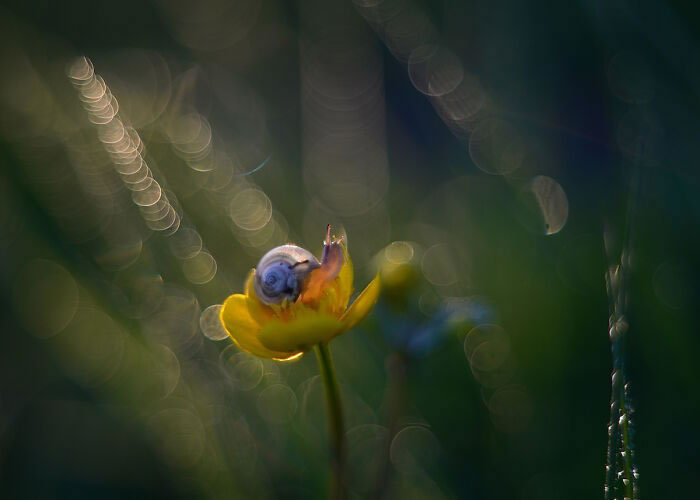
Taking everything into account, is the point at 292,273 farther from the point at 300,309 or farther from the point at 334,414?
the point at 334,414

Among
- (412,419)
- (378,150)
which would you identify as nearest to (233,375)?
(412,419)

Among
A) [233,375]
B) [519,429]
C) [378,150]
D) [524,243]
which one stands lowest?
[519,429]

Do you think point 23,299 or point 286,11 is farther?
point 286,11

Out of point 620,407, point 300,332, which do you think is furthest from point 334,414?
point 620,407

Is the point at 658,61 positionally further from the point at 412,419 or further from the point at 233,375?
the point at 233,375

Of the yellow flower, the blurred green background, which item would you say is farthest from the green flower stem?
the blurred green background

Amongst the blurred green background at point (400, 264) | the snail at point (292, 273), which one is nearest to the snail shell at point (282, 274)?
the snail at point (292, 273)

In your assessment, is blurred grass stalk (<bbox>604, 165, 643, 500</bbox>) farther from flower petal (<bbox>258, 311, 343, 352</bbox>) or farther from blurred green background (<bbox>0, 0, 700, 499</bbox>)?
flower petal (<bbox>258, 311, 343, 352</bbox>)
